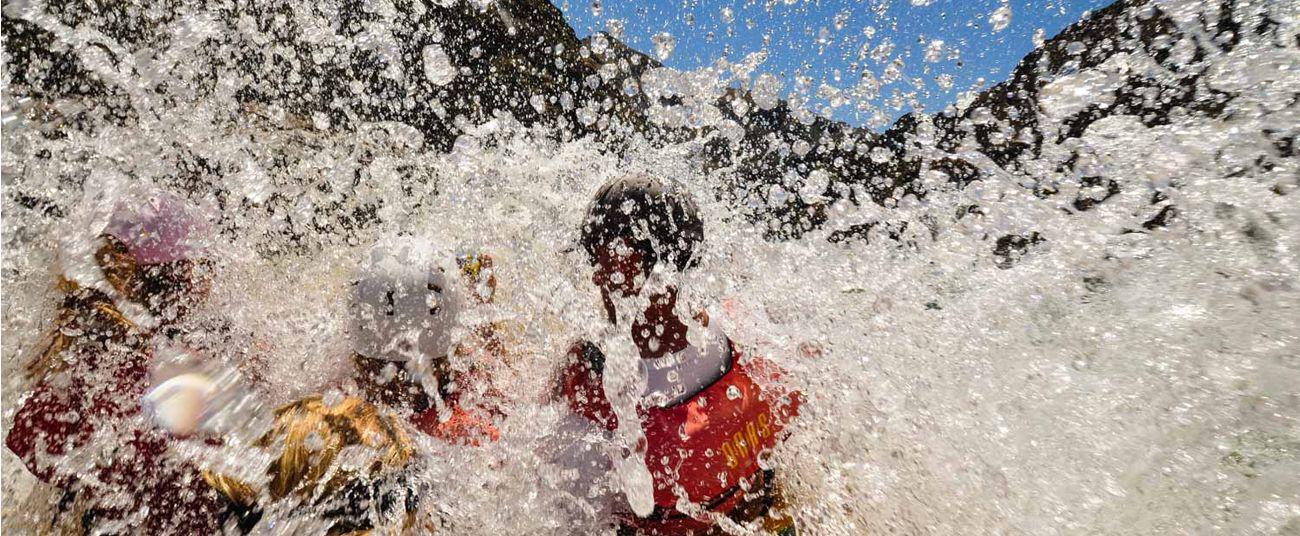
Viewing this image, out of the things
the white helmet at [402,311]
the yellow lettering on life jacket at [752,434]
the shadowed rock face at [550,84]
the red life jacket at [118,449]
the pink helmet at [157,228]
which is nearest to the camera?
the red life jacket at [118,449]

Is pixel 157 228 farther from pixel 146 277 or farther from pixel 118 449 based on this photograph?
pixel 118 449

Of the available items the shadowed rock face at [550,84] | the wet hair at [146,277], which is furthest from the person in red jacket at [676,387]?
the wet hair at [146,277]

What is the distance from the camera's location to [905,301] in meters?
3.26

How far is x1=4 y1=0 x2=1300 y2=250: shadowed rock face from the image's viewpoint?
11.3ft

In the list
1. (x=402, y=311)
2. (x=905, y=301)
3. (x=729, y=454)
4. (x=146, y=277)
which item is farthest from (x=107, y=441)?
(x=905, y=301)

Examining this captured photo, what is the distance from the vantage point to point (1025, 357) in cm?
237

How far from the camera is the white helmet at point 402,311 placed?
2.46 meters

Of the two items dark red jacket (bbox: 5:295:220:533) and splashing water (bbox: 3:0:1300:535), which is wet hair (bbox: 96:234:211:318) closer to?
splashing water (bbox: 3:0:1300:535)

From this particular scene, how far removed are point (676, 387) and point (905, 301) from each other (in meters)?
1.99

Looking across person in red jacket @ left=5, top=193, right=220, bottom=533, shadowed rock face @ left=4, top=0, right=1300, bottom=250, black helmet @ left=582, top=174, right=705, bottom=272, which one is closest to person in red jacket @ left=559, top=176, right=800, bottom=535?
black helmet @ left=582, top=174, right=705, bottom=272

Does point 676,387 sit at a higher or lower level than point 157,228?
lower

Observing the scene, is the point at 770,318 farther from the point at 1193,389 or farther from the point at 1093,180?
the point at 1093,180

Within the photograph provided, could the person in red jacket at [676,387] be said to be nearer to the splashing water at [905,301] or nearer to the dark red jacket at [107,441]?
the splashing water at [905,301]

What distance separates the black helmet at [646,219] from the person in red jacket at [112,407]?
1426 millimetres
